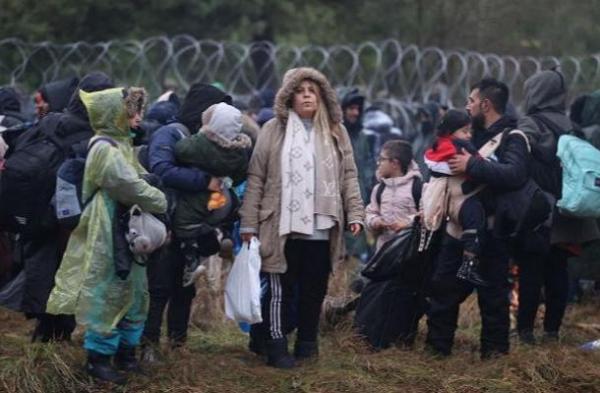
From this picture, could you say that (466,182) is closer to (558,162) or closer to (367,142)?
(558,162)

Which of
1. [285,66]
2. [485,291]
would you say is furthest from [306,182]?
[285,66]

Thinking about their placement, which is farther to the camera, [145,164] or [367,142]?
[367,142]

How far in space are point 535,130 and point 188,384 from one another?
2780mm

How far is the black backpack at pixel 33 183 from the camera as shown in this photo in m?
6.77

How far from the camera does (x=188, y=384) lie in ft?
22.2

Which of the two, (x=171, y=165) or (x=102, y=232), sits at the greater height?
(x=171, y=165)

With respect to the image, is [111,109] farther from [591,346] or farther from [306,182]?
[591,346]

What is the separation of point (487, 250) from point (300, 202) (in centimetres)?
123

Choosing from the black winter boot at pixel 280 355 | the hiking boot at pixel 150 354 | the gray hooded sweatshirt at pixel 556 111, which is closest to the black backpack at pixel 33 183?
the hiking boot at pixel 150 354

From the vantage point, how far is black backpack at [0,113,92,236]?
6.77 metres

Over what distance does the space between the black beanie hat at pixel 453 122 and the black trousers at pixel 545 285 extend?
1.24 metres

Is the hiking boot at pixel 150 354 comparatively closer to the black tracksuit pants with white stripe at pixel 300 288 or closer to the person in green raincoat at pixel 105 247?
the person in green raincoat at pixel 105 247

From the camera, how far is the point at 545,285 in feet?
27.4

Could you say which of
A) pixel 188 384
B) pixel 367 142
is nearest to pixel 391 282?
pixel 188 384
